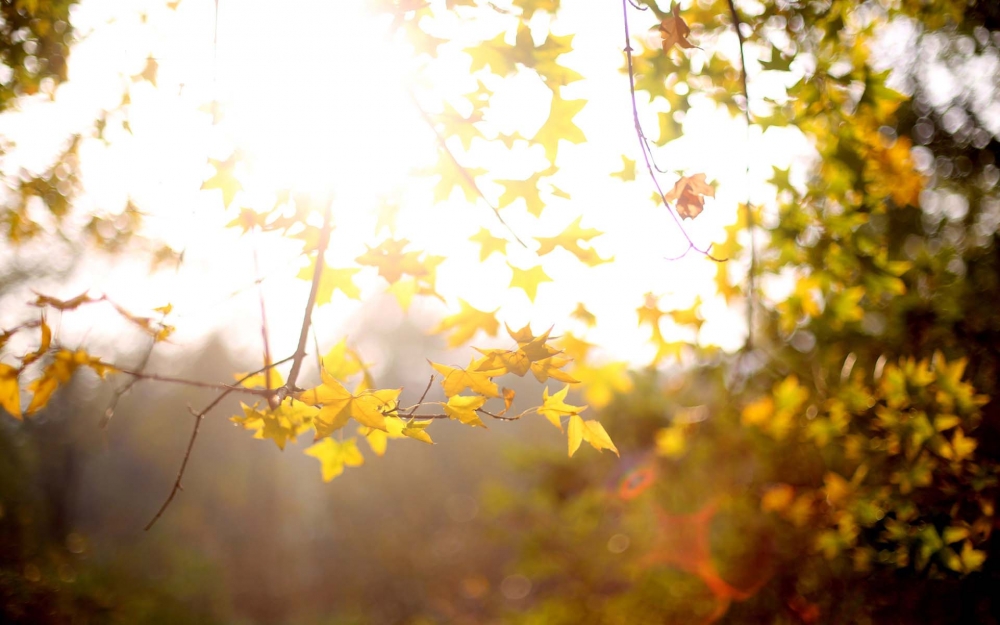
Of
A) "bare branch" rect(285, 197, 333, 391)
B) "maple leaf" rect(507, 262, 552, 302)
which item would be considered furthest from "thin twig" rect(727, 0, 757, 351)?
"bare branch" rect(285, 197, 333, 391)

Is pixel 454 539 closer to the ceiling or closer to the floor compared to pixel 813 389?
closer to the floor

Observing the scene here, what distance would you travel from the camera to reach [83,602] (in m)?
6.18

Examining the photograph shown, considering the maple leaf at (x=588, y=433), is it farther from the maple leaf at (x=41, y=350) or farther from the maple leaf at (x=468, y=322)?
the maple leaf at (x=41, y=350)

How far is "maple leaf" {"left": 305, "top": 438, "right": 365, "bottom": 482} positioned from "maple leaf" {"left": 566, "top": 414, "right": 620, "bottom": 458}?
568 millimetres

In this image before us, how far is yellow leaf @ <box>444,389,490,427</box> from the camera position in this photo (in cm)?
92

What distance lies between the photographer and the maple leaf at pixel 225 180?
52.7 inches

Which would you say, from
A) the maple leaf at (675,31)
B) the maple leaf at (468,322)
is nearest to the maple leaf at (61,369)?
the maple leaf at (468,322)

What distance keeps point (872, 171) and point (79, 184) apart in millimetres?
2471

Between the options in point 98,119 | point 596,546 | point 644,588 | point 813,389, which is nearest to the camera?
point 98,119

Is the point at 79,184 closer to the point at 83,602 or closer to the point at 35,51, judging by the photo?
the point at 35,51

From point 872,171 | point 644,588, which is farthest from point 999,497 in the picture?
point 644,588

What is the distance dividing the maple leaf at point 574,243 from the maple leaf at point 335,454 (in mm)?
641

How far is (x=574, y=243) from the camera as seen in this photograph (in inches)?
51.8

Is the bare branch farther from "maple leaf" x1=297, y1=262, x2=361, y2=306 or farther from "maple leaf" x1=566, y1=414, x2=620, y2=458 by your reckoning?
"maple leaf" x1=566, y1=414, x2=620, y2=458
